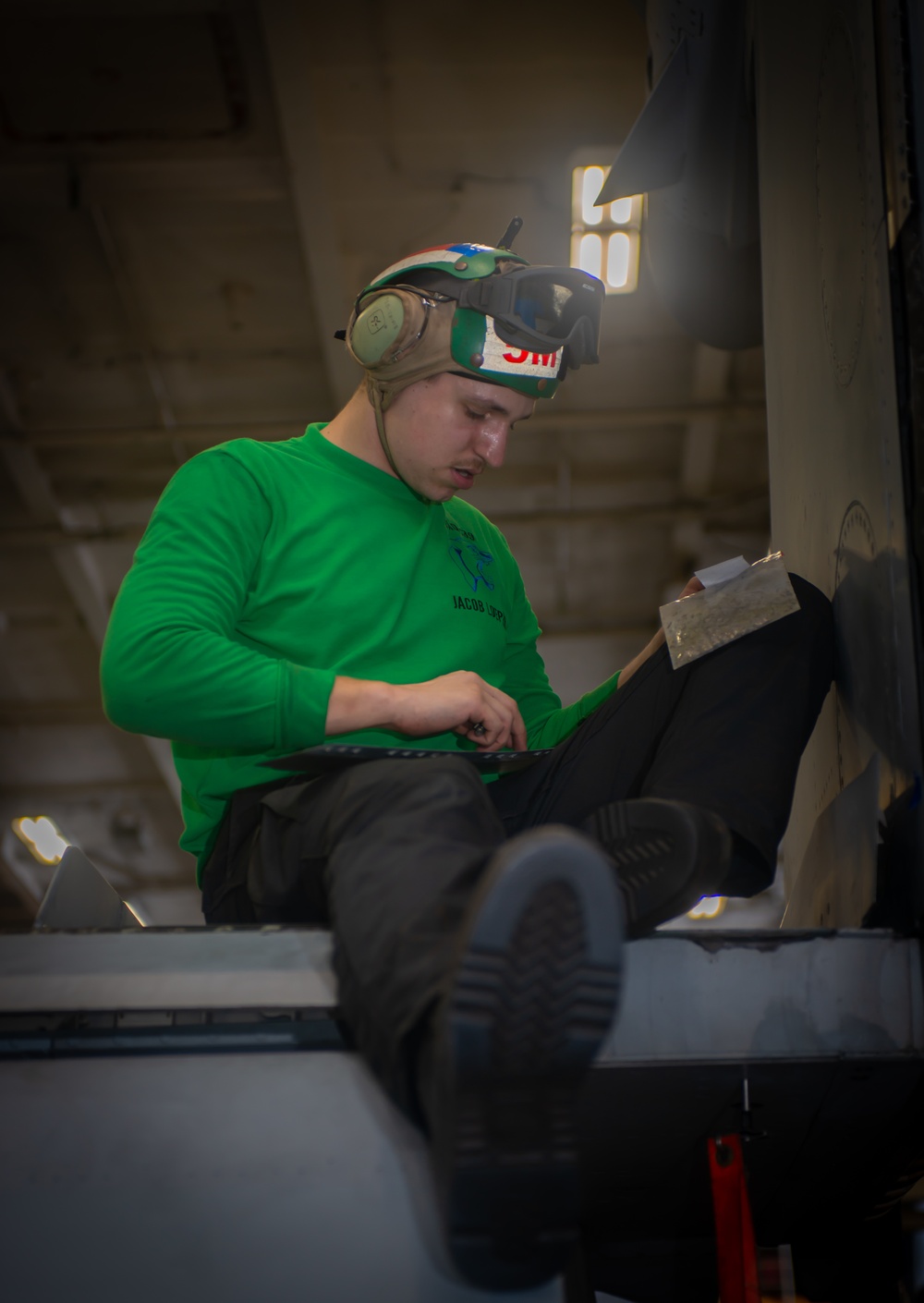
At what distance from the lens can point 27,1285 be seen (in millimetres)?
868

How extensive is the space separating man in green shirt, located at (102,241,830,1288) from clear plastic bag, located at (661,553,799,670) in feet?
0.08

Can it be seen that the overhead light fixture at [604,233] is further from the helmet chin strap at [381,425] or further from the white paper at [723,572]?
the white paper at [723,572]

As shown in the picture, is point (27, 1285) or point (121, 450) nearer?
point (27, 1285)

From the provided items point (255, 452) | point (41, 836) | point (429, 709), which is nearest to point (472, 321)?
point (255, 452)

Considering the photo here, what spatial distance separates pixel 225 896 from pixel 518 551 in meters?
4.33

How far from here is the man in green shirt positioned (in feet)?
2.48

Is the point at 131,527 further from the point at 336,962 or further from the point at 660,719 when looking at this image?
the point at 336,962

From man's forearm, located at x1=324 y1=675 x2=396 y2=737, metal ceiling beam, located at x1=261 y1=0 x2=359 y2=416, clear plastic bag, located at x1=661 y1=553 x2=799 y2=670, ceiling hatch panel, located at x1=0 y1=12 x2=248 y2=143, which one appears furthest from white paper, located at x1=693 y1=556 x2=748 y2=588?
ceiling hatch panel, located at x1=0 y1=12 x2=248 y2=143

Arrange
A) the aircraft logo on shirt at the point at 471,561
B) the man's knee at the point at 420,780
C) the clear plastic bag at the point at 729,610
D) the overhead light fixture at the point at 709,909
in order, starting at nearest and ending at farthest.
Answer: the man's knee at the point at 420,780 → the clear plastic bag at the point at 729,610 → the aircraft logo on shirt at the point at 471,561 → the overhead light fixture at the point at 709,909

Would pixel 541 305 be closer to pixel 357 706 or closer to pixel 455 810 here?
pixel 357 706

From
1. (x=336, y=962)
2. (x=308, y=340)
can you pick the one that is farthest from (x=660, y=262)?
(x=308, y=340)

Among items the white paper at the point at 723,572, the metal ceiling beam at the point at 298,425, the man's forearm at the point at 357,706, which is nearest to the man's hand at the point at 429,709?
the man's forearm at the point at 357,706

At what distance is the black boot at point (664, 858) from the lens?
40.7 inches

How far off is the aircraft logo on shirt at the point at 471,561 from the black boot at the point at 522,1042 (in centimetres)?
95
